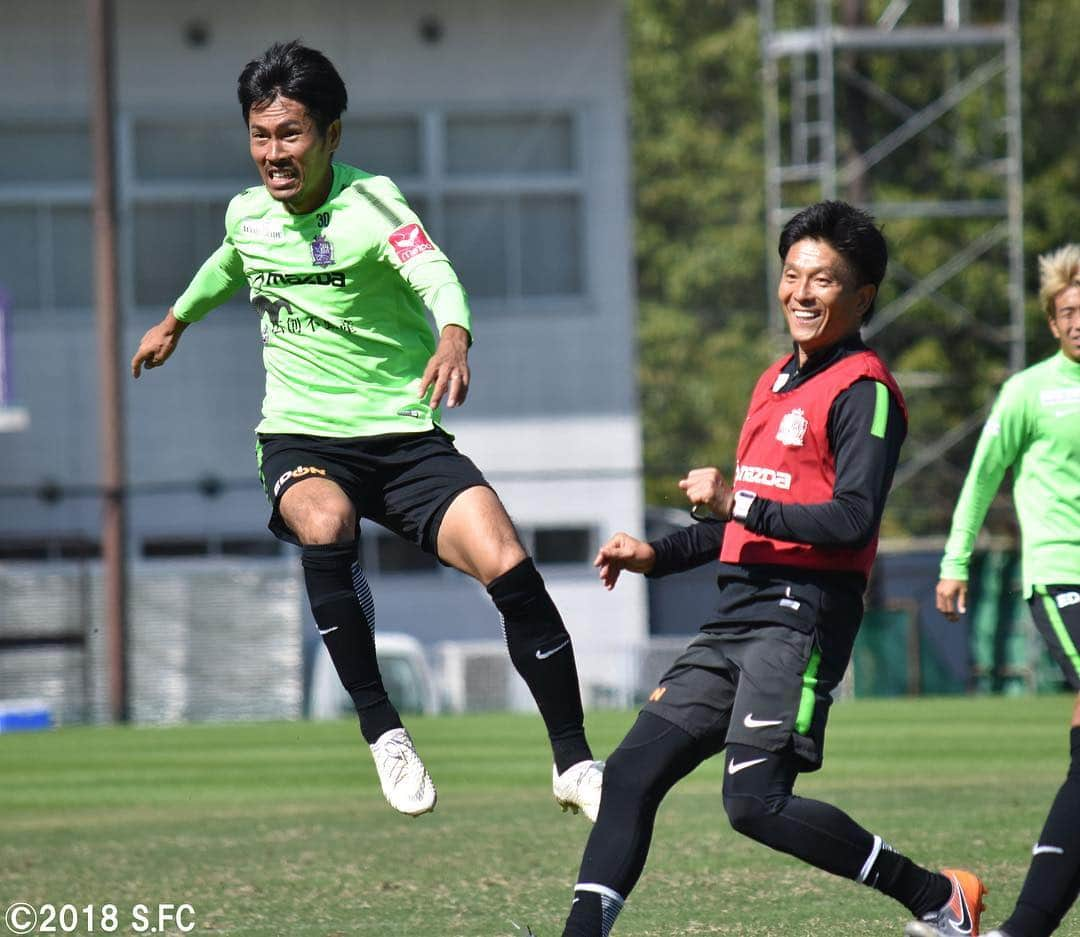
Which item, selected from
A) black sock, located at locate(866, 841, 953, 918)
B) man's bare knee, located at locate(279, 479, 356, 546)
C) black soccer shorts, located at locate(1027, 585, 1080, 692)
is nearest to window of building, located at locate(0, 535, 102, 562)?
man's bare knee, located at locate(279, 479, 356, 546)

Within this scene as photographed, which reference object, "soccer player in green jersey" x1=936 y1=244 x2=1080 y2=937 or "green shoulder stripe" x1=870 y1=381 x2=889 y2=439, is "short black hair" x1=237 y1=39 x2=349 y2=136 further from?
"soccer player in green jersey" x1=936 y1=244 x2=1080 y2=937

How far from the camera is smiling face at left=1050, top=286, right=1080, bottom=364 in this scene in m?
6.79

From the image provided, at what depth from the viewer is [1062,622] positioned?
6.74m

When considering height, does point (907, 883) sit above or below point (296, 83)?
below

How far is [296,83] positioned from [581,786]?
98.8 inches

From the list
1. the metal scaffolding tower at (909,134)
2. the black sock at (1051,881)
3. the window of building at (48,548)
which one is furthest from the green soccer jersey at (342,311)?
the window of building at (48,548)

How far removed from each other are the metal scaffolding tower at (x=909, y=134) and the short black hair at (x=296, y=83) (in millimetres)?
12827

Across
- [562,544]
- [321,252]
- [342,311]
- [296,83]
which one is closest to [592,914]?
[342,311]

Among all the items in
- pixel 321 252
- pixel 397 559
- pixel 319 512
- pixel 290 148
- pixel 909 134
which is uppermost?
pixel 909 134

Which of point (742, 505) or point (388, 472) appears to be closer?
point (742, 505)

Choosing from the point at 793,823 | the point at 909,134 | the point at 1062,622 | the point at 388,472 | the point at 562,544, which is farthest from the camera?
the point at 562,544

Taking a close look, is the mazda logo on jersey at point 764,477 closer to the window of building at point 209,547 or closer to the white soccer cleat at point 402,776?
the white soccer cleat at point 402,776

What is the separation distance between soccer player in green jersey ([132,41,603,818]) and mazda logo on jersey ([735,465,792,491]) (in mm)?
1206

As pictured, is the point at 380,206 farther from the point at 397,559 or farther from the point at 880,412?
the point at 397,559
